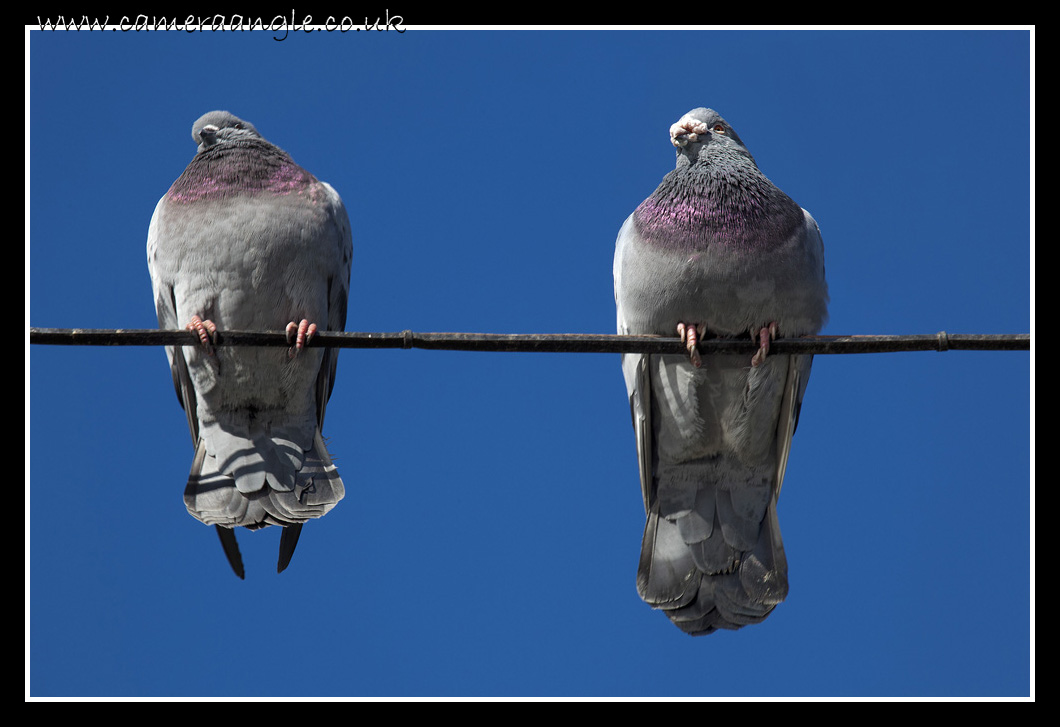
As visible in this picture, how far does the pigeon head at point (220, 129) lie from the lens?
810 cm

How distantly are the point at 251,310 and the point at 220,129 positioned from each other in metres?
1.42

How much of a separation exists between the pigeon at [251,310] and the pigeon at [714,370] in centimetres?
194

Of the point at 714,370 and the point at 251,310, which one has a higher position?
the point at 251,310

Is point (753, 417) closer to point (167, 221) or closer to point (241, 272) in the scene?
point (241, 272)

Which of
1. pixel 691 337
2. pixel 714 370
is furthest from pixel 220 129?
pixel 714 370

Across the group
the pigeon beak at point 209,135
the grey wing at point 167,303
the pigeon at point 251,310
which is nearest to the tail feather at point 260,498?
the pigeon at point 251,310

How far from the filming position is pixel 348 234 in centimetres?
810

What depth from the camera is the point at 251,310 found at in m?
7.54

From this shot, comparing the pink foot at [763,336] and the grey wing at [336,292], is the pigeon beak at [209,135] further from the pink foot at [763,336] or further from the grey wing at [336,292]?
the pink foot at [763,336]

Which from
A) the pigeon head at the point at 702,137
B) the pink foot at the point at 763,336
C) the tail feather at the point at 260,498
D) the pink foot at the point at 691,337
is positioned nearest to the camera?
the pink foot at the point at 691,337

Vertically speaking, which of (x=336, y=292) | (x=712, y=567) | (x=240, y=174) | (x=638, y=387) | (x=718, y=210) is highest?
(x=240, y=174)

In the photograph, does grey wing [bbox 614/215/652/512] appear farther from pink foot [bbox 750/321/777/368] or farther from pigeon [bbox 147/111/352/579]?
pigeon [bbox 147/111/352/579]

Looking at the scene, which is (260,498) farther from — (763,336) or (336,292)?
(763,336)
